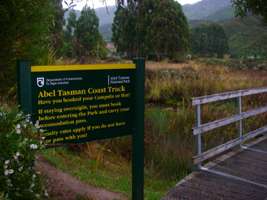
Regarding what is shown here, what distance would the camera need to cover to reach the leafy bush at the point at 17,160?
12.3 feet

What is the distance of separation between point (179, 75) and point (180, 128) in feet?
32.6

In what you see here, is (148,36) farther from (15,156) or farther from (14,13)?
(15,156)

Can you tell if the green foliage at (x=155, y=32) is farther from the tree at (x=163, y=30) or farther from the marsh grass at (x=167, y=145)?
the marsh grass at (x=167, y=145)

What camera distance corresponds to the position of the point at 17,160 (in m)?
3.84

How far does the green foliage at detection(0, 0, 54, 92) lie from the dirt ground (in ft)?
5.78

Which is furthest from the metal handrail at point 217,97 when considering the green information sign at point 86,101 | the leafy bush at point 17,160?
the leafy bush at point 17,160

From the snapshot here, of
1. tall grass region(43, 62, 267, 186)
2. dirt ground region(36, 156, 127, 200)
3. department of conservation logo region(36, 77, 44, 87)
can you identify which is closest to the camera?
department of conservation logo region(36, 77, 44, 87)

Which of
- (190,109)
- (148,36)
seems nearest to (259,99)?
(190,109)

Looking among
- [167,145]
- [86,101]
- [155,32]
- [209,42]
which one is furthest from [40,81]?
[209,42]

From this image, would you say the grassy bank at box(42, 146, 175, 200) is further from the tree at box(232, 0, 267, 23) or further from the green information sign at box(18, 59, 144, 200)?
the tree at box(232, 0, 267, 23)

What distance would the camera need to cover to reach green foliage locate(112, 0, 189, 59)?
42344mm

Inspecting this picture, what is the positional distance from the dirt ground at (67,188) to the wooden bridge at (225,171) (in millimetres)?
750

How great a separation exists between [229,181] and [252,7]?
133 inches

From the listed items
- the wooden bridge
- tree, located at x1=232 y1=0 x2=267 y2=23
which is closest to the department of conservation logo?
the wooden bridge
